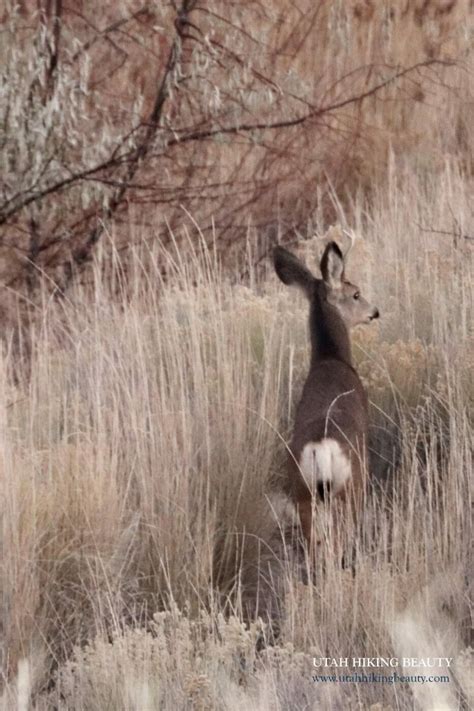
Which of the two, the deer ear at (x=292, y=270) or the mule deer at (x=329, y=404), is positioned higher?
the deer ear at (x=292, y=270)

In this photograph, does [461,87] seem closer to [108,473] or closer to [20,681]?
[108,473]

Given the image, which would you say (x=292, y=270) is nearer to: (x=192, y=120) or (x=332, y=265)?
A: (x=332, y=265)

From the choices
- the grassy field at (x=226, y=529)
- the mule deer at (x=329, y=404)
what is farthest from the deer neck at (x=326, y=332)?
the grassy field at (x=226, y=529)

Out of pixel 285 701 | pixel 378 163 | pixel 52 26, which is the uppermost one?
pixel 52 26

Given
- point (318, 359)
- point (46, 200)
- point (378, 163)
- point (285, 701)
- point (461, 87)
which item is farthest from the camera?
point (461, 87)

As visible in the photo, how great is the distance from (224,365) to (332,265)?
609mm

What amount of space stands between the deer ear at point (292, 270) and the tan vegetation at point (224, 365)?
0.23 metres

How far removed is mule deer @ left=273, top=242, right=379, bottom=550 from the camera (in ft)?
17.3

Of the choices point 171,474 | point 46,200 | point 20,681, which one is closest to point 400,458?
point 171,474

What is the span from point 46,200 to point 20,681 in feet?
Result: 16.3

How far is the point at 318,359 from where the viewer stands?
6094 mm

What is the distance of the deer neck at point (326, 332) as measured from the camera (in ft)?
20.2

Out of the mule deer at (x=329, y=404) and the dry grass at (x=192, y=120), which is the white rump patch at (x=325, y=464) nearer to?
the mule deer at (x=329, y=404)

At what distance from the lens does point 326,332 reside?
625 centimetres
